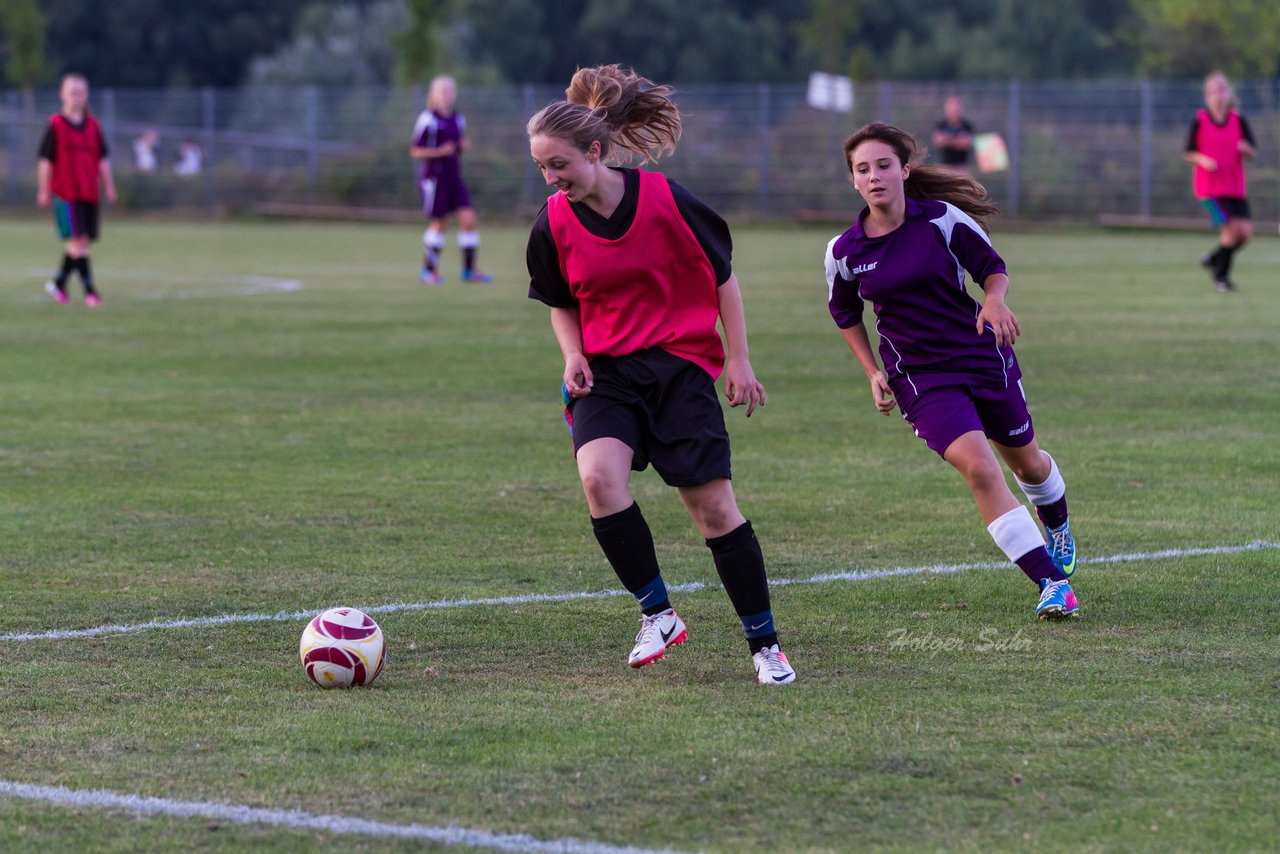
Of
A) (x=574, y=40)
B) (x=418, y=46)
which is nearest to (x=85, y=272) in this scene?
(x=418, y=46)

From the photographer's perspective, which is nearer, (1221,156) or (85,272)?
(85,272)

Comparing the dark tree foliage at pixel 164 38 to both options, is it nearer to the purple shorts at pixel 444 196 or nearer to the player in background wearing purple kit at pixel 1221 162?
the purple shorts at pixel 444 196

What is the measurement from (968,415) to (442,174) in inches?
636

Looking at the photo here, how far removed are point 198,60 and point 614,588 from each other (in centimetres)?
7185

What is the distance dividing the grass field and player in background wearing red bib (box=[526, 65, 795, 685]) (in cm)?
31

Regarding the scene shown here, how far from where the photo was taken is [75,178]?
18656mm

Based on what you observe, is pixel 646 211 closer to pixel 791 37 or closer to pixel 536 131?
pixel 536 131

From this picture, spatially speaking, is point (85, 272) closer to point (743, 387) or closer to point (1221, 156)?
point (1221, 156)

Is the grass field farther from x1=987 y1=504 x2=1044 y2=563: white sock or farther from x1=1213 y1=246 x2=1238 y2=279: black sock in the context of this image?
x1=1213 y1=246 x2=1238 y2=279: black sock

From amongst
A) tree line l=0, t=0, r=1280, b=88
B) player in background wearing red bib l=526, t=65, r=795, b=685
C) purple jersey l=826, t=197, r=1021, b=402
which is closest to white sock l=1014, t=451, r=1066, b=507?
purple jersey l=826, t=197, r=1021, b=402

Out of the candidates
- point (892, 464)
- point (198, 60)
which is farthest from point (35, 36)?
point (892, 464)

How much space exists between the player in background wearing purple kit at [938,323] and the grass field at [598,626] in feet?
1.28

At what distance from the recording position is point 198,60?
74250 millimetres

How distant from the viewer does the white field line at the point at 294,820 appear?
371 cm
